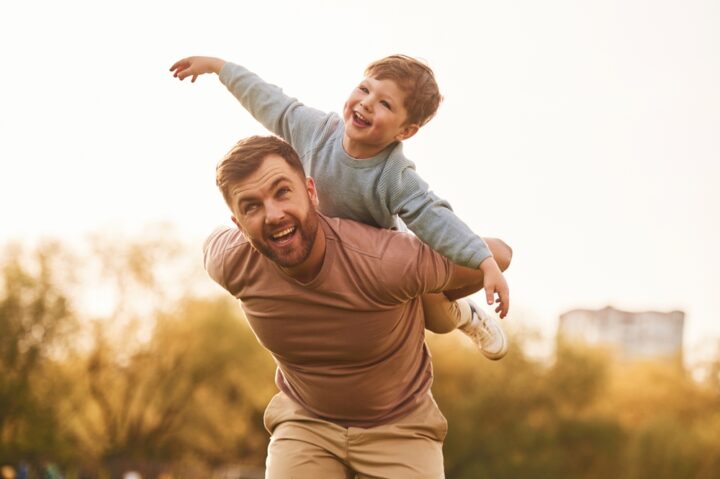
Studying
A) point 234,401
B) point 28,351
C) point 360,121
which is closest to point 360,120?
point 360,121

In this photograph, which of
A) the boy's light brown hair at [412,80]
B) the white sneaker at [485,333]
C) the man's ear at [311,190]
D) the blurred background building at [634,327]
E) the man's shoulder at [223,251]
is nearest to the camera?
the man's ear at [311,190]

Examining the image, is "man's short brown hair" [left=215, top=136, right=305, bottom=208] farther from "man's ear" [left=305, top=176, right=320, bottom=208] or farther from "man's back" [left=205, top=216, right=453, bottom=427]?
"man's back" [left=205, top=216, right=453, bottom=427]

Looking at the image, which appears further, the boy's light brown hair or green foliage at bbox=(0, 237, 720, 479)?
green foliage at bbox=(0, 237, 720, 479)

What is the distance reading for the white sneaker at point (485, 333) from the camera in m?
5.74

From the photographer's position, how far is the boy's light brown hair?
5074mm

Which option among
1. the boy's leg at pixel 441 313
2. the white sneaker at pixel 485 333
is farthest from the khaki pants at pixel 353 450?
the white sneaker at pixel 485 333

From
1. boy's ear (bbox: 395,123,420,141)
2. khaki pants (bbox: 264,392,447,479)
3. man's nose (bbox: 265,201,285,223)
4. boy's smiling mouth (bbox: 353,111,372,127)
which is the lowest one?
khaki pants (bbox: 264,392,447,479)

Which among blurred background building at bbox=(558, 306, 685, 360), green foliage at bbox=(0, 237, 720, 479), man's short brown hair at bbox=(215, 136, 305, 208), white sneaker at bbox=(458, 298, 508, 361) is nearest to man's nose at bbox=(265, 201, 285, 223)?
man's short brown hair at bbox=(215, 136, 305, 208)

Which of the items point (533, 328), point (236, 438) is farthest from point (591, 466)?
point (236, 438)

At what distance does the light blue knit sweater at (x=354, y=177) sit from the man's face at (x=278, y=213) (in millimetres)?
342

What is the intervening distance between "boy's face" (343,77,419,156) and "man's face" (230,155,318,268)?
15.4 inches

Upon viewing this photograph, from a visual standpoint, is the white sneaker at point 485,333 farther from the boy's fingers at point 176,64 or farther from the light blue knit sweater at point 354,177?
the boy's fingers at point 176,64

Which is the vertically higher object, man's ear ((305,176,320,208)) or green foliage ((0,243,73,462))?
man's ear ((305,176,320,208))

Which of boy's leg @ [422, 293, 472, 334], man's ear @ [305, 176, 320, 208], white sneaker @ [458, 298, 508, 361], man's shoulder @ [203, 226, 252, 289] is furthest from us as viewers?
white sneaker @ [458, 298, 508, 361]
